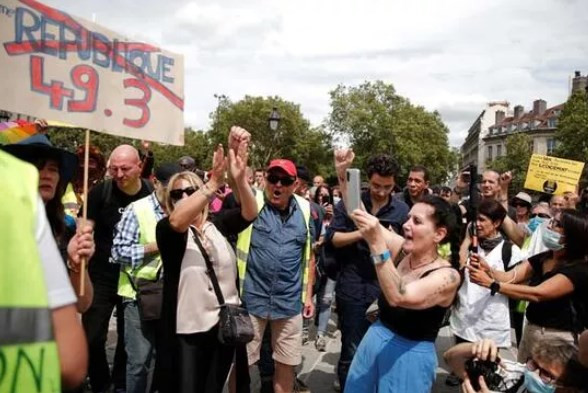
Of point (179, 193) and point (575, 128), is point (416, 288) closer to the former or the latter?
point (179, 193)

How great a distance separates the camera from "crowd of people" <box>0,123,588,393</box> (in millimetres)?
1093

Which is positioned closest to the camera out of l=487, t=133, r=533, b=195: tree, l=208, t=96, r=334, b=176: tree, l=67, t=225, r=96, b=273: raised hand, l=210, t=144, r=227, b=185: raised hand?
l=67, t=225, r=96, b=273: raised hand

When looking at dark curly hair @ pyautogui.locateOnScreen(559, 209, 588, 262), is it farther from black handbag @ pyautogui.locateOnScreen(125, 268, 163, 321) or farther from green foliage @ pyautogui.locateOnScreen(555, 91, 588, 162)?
green foliage @ pyautogui.locateOnScreen(555, 91, 588, 162)

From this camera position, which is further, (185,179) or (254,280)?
(254,280)

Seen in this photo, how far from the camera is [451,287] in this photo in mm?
2701

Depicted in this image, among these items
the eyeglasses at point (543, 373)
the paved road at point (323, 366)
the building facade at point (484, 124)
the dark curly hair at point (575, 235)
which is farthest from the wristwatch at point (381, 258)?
the building facade at point (484, 124)

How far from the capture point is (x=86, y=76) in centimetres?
256

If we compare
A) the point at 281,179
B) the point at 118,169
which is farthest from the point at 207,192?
the point at 118,169

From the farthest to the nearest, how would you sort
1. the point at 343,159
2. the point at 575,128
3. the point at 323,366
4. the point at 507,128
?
the point at 507,128
the point at 575,128
the point at 323,366
the point at 343,159

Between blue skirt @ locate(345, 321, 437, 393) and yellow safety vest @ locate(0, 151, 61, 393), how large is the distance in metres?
2.05

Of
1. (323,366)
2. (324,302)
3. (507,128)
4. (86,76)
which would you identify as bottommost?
(323,366)

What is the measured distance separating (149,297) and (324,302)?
320 cm

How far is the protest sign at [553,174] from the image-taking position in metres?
7.29

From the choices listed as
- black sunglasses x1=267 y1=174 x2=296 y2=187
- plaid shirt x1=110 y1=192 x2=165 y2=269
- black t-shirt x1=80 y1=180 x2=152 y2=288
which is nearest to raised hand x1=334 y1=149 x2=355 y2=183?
black sunglasses x1=267 y1=174 x2=296 y2=187
